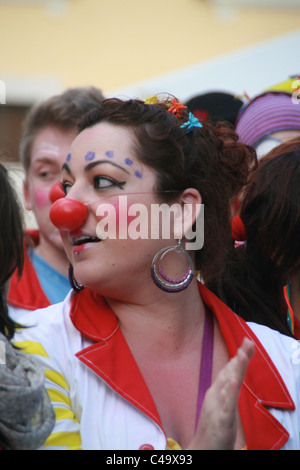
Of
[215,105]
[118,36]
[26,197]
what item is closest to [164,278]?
[26,197]

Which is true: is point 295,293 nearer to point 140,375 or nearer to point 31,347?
point 140,375

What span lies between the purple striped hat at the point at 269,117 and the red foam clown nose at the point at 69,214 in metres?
1.24

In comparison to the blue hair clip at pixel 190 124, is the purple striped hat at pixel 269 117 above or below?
above

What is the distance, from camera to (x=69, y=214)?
5.77ft

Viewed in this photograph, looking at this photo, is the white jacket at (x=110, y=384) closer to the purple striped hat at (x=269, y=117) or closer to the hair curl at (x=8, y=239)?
the hair curl at (x=8, y=239)

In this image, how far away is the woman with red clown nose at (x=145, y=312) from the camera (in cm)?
170

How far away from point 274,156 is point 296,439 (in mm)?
1020

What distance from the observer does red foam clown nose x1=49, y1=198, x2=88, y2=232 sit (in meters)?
1.76

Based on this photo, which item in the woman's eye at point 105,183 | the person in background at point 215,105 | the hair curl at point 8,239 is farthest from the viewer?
the person in background at point 215,105

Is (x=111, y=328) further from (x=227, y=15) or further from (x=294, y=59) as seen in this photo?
(x=227, y=15)

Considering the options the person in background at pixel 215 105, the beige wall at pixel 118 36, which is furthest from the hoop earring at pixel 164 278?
the beige wall at pixel 118 36

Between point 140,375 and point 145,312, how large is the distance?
0.20 m

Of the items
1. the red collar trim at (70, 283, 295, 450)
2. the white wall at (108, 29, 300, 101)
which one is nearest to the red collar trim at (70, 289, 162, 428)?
the red collar trim at (70, 283, 295, 450)

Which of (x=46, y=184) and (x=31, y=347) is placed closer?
(x=31, y=347)
